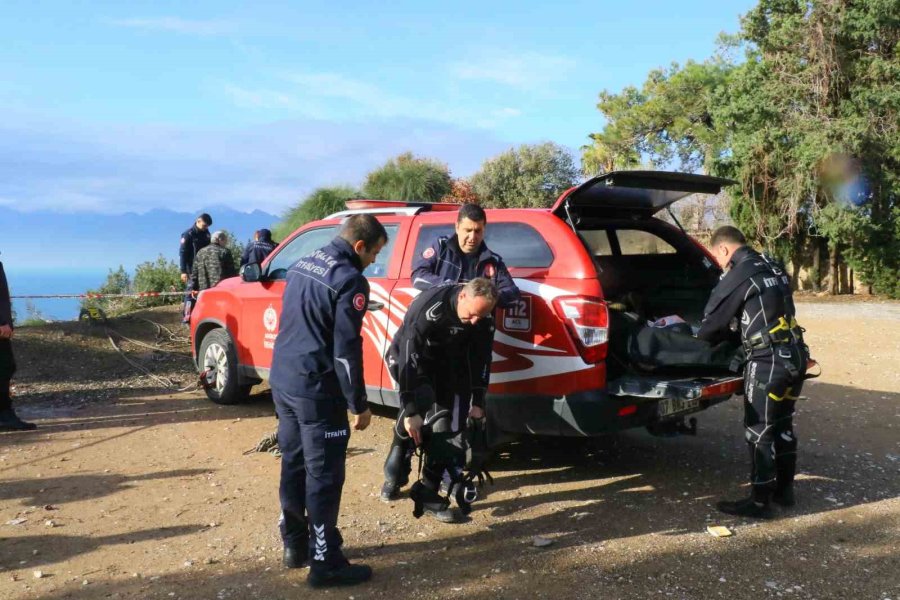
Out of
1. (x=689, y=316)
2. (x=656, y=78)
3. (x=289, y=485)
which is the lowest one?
(x=289, y=485)

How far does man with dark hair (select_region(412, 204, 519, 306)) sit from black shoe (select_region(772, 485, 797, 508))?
2027 mm

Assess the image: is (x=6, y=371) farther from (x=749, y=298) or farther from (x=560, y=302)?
(x=749, y=298)

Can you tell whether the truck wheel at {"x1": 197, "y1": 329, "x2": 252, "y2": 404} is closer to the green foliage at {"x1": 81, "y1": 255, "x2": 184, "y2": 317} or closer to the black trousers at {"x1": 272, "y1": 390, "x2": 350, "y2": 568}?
the black trousers at {"x1": 272, "y1": 390, "x2": 350, "y2": 568}

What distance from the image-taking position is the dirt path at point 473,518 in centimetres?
365

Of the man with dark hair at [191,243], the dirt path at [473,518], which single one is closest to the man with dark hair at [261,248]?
the man with dark hair at [191,243]

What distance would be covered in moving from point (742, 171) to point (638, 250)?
48.4 ft

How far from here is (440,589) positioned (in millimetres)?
3570

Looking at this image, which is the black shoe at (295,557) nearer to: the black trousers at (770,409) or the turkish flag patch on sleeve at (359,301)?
the turkish flag patch on sleeve at (359,301)

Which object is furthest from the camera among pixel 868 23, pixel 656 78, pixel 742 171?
pixel 656 78

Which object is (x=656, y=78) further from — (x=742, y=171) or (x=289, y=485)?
(x=289, y=485)

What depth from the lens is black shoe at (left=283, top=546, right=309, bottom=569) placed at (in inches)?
150

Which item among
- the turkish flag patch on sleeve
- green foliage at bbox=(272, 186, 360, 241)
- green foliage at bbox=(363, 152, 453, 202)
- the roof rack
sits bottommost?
the turkish flag patch on sleeve

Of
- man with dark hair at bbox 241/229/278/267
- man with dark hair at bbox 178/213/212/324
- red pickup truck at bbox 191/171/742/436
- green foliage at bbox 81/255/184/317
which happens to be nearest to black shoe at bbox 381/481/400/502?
red pickup truck at bbox 191/171/742/436

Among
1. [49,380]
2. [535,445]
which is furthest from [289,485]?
[49,380]
